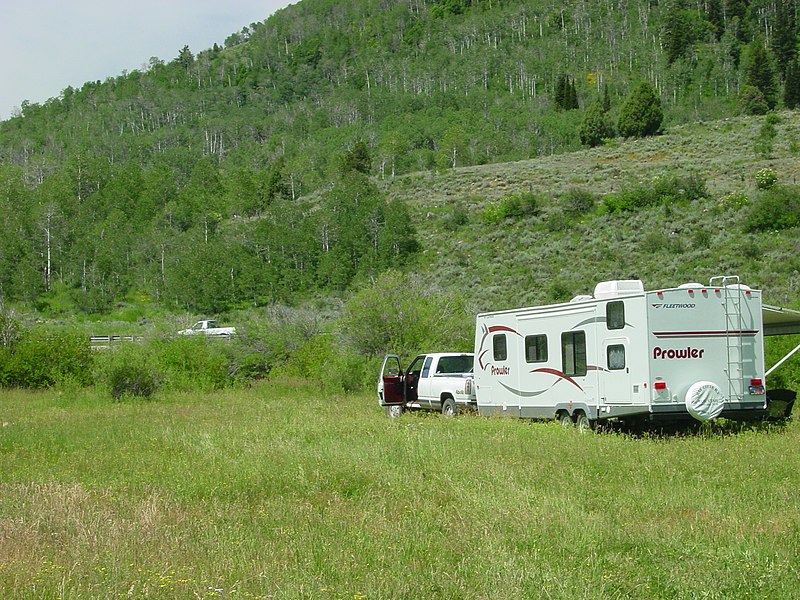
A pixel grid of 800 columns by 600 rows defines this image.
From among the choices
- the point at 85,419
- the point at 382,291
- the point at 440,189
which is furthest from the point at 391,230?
the point at 85,419

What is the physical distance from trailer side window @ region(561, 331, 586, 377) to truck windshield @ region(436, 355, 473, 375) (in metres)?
5.03

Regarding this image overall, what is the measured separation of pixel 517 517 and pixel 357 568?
78.0 inches

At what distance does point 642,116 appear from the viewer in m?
87.4

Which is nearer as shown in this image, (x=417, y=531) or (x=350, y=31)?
(x=417, y=531)

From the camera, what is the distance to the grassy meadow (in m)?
6.13

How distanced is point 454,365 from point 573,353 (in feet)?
18.0

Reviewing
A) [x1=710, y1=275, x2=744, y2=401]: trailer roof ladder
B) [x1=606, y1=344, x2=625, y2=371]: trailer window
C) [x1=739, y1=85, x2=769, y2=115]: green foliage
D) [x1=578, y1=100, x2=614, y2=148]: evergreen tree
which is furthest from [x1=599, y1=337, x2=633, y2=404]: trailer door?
[x1=739, y1=85, x2=769, y2=115]: green foliage

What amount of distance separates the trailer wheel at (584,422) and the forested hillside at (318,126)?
4053 centimetres

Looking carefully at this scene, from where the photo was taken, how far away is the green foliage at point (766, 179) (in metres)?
51.8

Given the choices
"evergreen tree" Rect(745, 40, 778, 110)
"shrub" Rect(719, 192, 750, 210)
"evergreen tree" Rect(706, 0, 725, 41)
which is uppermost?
"evergreen tree" Rect(706, 0, 725, 41)

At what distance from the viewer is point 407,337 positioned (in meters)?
27.8

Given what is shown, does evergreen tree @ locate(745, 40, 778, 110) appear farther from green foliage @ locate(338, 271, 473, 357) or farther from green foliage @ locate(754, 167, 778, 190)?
green foliage @ locate(338, 271, 473, 357)

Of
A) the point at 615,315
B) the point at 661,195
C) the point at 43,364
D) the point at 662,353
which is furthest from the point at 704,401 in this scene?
the point at 661,195

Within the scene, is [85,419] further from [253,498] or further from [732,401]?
[732,401]
